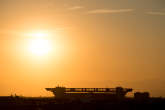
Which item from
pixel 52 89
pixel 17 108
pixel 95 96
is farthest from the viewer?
pixel 52 89

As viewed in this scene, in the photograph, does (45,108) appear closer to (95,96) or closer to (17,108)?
(17,108)

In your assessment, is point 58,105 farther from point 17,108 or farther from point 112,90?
point 112,90

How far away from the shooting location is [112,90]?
129625 mm

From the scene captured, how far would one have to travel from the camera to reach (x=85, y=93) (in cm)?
13012

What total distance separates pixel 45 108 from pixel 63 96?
55.1 meters

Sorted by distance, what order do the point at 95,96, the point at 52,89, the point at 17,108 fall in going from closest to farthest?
the point at 17,108
the point at 95,96
the point at 52,89

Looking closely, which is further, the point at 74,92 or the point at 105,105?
the point at 74,92

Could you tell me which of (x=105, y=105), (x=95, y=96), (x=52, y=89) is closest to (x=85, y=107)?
(x=105, y=105)

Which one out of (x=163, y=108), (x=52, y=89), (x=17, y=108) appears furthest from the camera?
(x=52, y=89)

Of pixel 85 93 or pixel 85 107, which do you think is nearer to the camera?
Result: pixel 85 107

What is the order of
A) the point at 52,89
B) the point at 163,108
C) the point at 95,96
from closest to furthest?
the point at 163,108, the point at 95,96, the point at 52,89

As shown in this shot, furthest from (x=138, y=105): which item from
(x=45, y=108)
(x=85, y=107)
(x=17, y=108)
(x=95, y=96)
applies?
(x=95, y=96)

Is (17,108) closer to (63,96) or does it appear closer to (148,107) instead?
(148,107)

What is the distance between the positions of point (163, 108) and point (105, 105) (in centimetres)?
1315
